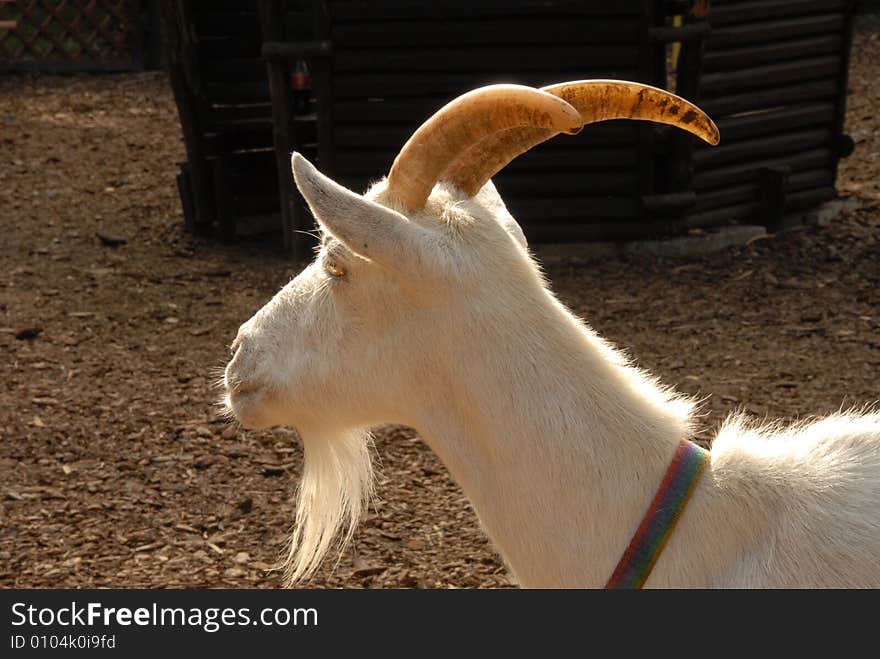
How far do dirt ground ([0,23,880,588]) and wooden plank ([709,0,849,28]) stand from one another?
1520 millimetres

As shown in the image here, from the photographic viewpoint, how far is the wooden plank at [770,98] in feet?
27.3

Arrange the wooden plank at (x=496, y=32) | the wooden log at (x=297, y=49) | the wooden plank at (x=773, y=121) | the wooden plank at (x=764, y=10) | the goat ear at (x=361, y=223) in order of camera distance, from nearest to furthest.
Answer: the goat ear at (x=361, y=223)
the wooden log at (x=297, y=49)
the wooden plank at (x=496, y=32)
the wooden plank at (x=764, y=10)
the wooden plank at (x=773, y=121)

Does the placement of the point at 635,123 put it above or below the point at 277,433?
above

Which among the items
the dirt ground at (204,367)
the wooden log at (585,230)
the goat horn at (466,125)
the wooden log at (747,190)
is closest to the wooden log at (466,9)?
the wooden log at (585,230)

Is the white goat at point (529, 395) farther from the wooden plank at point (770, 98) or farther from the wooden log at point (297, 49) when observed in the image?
the wooden plank at point (770, 98)

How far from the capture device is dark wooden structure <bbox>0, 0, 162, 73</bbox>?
14.8 metres

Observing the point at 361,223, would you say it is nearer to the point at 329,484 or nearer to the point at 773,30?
the point at 329,484

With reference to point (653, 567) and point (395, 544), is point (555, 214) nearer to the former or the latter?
point (395, 544)

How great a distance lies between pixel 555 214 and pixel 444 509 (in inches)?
141

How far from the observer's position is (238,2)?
8.82 metres

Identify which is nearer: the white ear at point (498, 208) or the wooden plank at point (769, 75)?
the white ear at point (498, 208)

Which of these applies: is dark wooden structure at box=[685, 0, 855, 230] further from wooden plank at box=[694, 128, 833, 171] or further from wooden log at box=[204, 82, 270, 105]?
wooden log at box=[204, 82, 270, 105]

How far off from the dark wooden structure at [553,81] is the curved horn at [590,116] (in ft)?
15.3

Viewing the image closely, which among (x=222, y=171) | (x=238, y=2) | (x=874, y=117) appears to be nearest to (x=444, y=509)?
(x=222, y=171)
